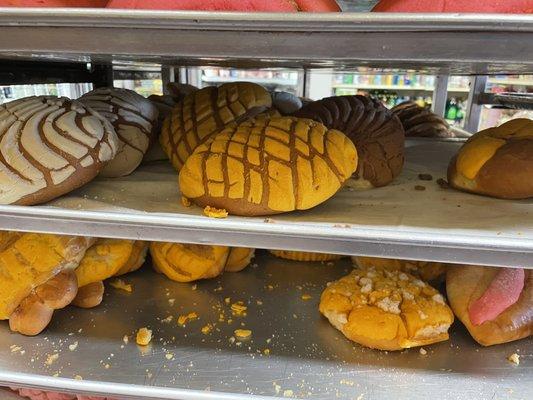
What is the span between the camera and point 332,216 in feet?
2.77

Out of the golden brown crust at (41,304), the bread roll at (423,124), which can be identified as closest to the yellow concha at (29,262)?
the golden brown crust at (41,304)

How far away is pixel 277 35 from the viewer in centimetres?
64

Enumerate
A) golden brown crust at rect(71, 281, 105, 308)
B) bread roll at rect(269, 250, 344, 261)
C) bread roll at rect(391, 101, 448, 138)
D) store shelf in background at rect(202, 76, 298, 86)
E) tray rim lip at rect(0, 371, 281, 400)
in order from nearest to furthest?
tray rim lip at rect(0, 371, 281, 400)
golden brown crust at rect(71, 281, 105, 308)
bread roll at rect(269, 250, 344, 261)
bread roll at rect(391, 101, 448, 138)
store shelf in background at rect(202, 76, 298, 86)

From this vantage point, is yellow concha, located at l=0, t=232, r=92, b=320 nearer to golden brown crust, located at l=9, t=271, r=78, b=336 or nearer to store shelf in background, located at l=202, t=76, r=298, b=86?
golden brown crust, located at l=9, t=271, r=78, b=336

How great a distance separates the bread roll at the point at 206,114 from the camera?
1132 millimetres

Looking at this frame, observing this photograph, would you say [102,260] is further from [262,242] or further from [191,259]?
[262,242]

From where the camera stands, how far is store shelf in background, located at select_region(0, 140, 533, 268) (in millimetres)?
723

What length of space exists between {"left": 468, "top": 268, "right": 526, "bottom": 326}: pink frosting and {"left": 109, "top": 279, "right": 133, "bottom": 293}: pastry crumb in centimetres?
86

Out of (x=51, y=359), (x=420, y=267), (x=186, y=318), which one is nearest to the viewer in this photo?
(x=51, y=359)

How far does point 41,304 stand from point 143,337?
24 cm

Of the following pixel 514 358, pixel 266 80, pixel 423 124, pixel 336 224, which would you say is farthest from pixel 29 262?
pixel 266 80

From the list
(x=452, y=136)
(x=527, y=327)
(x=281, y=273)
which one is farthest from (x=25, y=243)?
(x=452, y=136)

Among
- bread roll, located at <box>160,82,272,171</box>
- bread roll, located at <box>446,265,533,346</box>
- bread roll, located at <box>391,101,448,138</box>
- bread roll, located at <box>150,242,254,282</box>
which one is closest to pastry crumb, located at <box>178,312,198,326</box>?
bread roll, located at <box>150,242,254,282</box>

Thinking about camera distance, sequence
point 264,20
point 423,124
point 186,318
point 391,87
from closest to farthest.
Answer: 1. point 264,20
2. point 186,318
3. point 423,124
4. point 391,87
